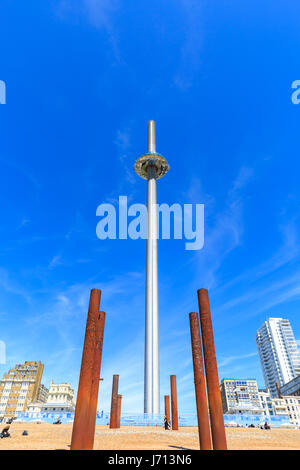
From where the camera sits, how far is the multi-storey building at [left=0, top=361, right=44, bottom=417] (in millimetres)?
96812

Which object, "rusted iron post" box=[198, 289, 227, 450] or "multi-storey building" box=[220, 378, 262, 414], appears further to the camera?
"multi-storey building" box=[220, 378, 262, 414]

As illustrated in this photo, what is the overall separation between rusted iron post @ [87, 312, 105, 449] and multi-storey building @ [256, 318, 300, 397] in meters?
168

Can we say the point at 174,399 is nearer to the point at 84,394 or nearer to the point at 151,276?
the point at 84,394

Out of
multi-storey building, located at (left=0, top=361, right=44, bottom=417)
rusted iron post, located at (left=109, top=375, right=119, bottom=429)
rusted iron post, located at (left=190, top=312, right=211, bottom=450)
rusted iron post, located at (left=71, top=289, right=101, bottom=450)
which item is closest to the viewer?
rusted iron post, located at (left=71, top=289, right=101, bottom=450)

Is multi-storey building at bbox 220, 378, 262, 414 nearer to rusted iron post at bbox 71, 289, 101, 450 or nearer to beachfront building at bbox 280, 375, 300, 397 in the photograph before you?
beachfront building at bbox 280, 375, 300, 397

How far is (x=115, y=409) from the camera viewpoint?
78.6ft

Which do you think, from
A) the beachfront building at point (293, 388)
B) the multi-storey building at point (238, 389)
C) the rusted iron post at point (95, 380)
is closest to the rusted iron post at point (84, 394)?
the rusted iron post at point (95, 380)

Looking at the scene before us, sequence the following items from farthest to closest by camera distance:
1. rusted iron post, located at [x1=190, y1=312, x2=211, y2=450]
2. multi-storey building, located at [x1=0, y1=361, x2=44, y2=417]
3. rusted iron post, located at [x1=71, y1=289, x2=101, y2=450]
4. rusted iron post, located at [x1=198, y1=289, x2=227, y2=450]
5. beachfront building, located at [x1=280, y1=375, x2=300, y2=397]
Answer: beachfront building, located at [x1=280, y1=375, x2=300, y2=397]
multi-storey building, located at [x1=0, y1=361, x2=44, y2=417]
rusted iron post, located at [x1=190, y1=312, x2=211, y2=450]
rusted iron post, located at [x1=198, y1=289, x2=227, y2=450]
rusted iron post, located at [x1=71, y1=289, x2=101, y2=450]

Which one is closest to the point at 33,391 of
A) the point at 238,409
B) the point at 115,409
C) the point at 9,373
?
the point at 9,373

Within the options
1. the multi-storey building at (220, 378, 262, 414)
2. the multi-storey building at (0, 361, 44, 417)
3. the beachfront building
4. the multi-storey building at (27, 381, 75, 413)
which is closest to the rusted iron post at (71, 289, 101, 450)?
the multi-storey building at (27, 381, 75, 413)

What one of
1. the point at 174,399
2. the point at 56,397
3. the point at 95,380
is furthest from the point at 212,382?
the point at 56,397

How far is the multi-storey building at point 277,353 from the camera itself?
6038 inches

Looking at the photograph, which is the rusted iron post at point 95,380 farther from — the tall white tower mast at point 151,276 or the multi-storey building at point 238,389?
the multi-storey building at point 238,389
